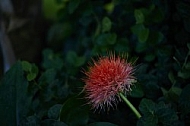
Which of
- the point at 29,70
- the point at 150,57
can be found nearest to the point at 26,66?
the point at 29,70

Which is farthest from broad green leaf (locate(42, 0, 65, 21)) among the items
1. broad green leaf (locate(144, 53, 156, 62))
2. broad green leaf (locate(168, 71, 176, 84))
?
broad green leaf (locate(168, 71, 176, 84))

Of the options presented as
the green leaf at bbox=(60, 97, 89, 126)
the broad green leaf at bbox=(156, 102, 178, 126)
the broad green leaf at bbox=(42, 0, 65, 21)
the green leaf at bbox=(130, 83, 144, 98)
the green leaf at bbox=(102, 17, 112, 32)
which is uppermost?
the broad green leaf at bbox=(42, 0, 65, 21)

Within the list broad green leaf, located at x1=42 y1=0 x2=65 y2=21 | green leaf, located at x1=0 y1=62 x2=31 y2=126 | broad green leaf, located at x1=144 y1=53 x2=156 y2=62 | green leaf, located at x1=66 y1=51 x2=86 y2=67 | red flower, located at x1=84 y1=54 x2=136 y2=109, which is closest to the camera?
red flower, located at x1=84 y1=54 x2=136 y2=109

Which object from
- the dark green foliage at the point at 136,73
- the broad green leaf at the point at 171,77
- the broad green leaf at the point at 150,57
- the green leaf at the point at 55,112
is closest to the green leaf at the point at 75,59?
the dark green foliage at the point at 136,73

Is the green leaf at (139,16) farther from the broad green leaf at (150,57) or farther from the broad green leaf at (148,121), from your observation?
the broad green leaf at (148,121)

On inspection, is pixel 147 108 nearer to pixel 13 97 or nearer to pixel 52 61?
pixel 13 97

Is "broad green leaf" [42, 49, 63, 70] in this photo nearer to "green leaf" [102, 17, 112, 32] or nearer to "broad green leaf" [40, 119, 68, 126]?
"green leaf" [102, 17, 112, 32]

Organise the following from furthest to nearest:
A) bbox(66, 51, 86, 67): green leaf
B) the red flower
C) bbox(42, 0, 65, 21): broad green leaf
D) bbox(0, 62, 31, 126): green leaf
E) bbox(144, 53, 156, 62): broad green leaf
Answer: bbox(42, 0, 65, 21): broad green leaf
bbox(66, 51, 86, 67): green leaf
bbox(144, 53, 156, 62): broad green leaf
bbox(0, 62, 31, 126): green leaf
the red flower
